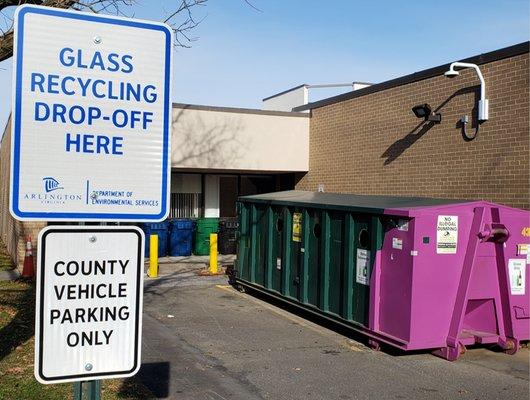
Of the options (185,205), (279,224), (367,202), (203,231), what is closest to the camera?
(367,202)

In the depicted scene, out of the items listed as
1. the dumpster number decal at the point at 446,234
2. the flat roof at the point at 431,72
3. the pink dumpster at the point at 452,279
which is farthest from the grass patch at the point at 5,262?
the dumpster number decal at the point at 446,234

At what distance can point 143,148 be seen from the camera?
2.46 metres

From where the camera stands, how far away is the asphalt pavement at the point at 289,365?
236 inches

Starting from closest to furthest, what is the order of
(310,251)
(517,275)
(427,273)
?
(427,273) → (517,275) → (310,251)

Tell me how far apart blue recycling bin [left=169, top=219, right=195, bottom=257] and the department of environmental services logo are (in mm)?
15631

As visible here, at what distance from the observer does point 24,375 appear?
5707 mm

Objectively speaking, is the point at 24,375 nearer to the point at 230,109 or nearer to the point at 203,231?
the point at 230,109

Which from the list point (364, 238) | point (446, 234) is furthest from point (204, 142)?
point (446, 234)

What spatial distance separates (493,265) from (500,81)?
371 cm

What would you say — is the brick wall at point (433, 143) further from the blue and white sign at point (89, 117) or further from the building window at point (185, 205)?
the blue and white sign at point (89, 117)

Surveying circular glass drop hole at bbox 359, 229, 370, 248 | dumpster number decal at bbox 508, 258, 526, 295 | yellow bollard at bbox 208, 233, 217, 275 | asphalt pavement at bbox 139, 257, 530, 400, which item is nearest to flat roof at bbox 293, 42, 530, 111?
dumpster number decal at bbox 508, 258, 526, 295

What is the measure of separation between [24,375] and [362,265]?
464 cm

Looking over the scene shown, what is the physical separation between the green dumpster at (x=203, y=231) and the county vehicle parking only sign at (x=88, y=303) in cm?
1577

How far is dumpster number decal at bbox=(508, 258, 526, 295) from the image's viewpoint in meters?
8.07
